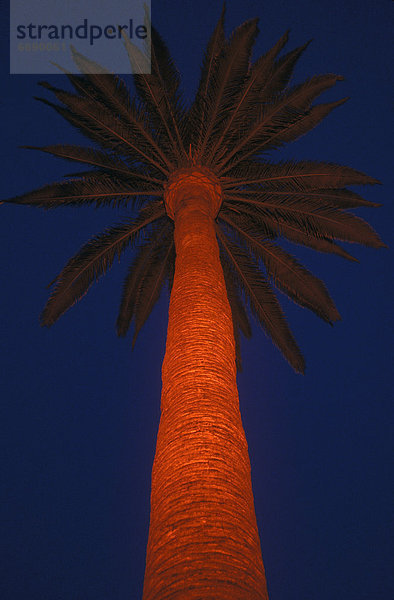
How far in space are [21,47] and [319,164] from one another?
34.6ft

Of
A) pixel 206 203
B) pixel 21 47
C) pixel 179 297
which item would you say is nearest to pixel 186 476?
pixel 179 297

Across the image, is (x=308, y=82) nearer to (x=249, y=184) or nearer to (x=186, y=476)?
(x=249, y=184)

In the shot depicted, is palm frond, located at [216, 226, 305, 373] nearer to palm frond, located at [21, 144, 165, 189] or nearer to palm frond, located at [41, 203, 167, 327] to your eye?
palm frond, located at [41, 203, 167, 327]

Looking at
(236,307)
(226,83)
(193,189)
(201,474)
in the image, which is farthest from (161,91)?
(201,474)

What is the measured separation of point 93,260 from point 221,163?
284 cm

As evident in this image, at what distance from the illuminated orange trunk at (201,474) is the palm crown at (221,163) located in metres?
3.82

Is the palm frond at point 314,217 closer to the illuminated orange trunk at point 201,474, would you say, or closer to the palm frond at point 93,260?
the palm frond at point 93,260

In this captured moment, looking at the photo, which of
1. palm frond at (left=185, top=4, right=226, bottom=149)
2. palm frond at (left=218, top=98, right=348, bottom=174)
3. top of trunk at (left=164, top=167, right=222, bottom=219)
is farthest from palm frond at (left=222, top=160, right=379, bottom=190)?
palm frond at (left=185, top=4, right=226, bottom=149)

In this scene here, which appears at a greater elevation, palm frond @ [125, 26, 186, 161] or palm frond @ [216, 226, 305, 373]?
palm frond @ [125, 26, 186, 161]

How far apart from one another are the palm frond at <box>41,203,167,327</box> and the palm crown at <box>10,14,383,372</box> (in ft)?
0.06

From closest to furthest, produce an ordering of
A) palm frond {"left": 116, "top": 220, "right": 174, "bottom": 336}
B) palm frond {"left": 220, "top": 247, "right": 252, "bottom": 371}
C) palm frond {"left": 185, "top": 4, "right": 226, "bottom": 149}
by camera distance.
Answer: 1. palm frond {"left": 185, "top": 4, "right": 226, "bottom": 149}
2. palm frond {"left": 116, "top": 220, "right": 174, "bottom": 336}
3. palm frond {"left": 220, "top": 247, "right": 252, "bottom": 371}

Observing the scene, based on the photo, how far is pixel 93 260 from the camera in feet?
28.2

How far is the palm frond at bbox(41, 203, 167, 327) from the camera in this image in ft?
28.2

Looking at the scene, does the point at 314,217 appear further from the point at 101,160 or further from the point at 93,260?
the point at 93,260
